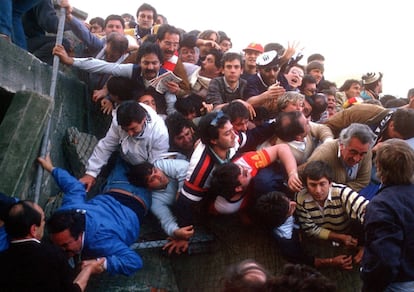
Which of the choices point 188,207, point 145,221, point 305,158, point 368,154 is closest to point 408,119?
point 368,154

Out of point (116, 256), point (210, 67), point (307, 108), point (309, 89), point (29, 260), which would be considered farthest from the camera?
point (309, 89)

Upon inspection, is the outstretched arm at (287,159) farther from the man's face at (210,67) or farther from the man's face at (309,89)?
the man's face at (309,89)

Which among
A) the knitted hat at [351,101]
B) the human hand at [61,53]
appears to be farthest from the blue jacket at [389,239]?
the knitted hat at [351,101]

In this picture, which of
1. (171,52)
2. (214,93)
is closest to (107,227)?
A: (214,93)

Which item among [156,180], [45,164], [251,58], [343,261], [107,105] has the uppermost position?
[251,58]

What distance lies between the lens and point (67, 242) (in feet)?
11.4

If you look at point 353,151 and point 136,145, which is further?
point 136,145

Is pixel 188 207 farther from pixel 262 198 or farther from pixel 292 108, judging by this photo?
pixel 292 108

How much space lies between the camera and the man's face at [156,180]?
14.6 ft

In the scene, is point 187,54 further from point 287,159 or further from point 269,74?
point 287,159

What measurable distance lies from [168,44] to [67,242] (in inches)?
126

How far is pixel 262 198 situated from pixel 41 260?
189cm

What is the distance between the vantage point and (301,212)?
4207 mm

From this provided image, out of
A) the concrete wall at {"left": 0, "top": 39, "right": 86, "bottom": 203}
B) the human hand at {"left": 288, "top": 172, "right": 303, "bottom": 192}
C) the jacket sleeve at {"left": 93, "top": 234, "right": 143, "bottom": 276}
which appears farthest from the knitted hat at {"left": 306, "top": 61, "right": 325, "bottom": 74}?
→ the jacket sleeve at {"left": 93, "top": 234, "right": 143, "bottom": 276}
